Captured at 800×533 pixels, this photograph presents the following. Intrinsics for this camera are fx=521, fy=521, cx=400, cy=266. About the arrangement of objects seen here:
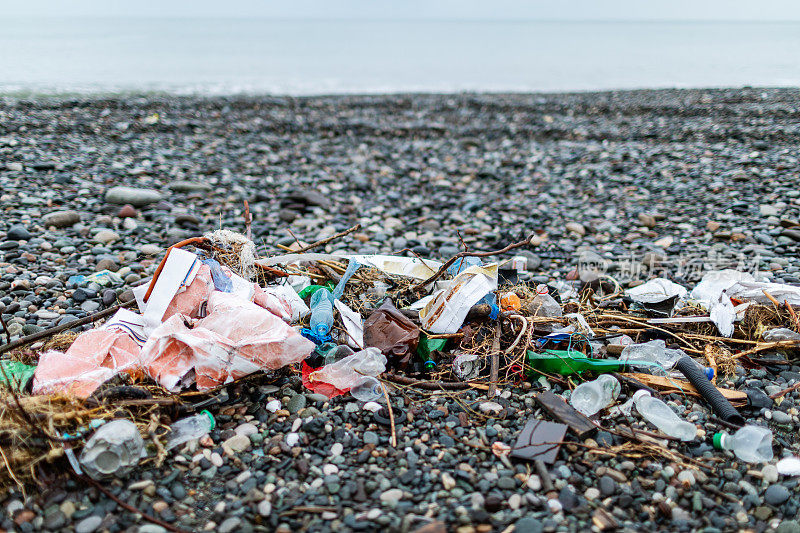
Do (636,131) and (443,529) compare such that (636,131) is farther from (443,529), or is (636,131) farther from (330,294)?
(443,529)

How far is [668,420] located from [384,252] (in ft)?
9.51

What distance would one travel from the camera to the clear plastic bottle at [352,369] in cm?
265

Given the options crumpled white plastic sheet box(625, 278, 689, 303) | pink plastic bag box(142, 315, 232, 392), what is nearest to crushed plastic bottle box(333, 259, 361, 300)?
pink plastic bag box(142, 315, 232, 392)

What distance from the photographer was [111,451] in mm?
1998

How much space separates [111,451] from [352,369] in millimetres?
1119

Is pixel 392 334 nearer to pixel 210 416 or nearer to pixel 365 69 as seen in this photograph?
pixel 210 416

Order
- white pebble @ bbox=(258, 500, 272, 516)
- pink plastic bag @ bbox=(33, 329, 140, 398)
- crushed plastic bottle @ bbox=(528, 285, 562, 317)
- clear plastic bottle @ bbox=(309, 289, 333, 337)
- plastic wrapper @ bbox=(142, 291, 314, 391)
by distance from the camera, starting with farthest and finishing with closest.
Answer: crushed plastic bottle @ bbox=(528, 285, 562, 317) → clear plastic bottle @ bbox=(309, 289, 333, 337) → plastic wrapper @ bbox=(142, 291, 314, 391) → pink plastic bag @ bbox=(33, 329, 140, 398) → white pebble @ bbox=(258, 500, 272, 516)

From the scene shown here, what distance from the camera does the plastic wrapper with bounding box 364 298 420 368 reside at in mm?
2807

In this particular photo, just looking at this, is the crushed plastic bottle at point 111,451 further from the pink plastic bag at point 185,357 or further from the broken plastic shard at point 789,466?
the broken plastic shard at point 789,466

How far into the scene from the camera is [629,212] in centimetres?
591

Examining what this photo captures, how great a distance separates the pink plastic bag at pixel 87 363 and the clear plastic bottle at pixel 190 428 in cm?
39

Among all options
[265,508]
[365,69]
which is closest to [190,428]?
[265,508]

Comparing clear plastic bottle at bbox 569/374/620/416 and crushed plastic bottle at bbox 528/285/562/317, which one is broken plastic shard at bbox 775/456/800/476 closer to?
clear plastic bottle at bbox 569/374/620/416

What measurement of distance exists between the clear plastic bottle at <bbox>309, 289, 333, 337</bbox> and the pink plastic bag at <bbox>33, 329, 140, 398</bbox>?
90cm
